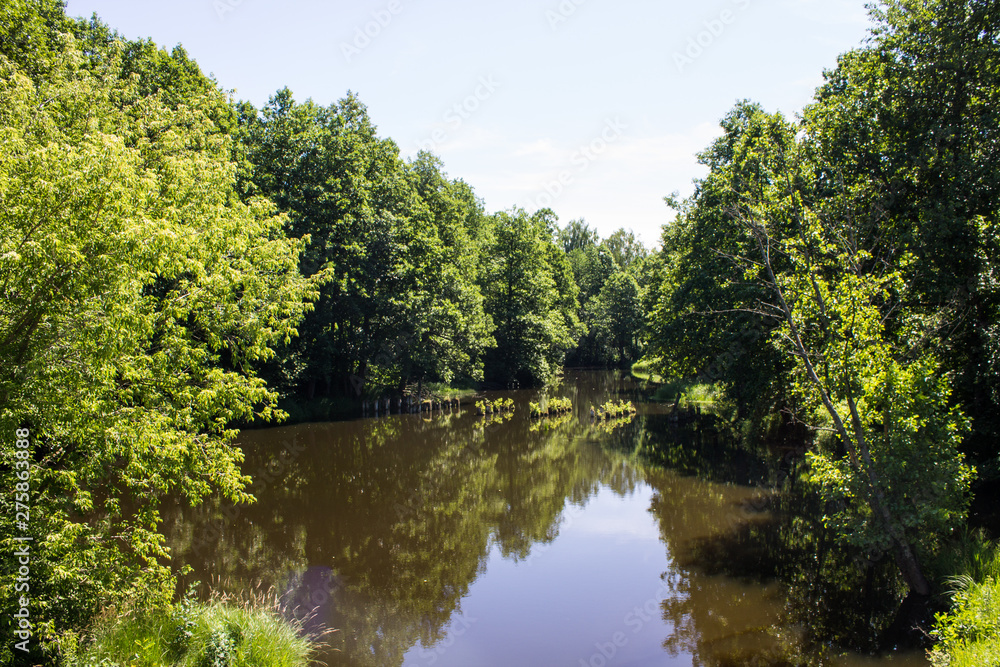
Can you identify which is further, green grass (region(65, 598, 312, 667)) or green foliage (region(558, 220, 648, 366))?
green foliage (region(558, 220, 648, 366))

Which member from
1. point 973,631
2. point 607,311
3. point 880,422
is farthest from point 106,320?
point 607,311

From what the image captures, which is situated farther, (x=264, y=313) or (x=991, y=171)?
(x=991, y=171)

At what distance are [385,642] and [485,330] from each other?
104 ft

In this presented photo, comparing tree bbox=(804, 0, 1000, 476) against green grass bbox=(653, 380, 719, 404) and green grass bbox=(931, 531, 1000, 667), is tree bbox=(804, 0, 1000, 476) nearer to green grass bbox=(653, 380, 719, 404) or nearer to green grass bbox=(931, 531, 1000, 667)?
green grass bbox=(931, 531, 1000, 667)

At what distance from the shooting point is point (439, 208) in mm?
43469

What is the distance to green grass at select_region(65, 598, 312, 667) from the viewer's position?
24.3 ft

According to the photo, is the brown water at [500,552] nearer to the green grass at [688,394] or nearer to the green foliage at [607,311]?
the green grass at [688,394]

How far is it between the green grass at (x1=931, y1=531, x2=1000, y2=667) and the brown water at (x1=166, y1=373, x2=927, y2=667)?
1230mm

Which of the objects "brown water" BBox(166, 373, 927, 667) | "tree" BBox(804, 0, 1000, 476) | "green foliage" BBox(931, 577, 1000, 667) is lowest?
"brown water" BBox(166, 373, 927, 667)

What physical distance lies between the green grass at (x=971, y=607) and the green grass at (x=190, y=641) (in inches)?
354

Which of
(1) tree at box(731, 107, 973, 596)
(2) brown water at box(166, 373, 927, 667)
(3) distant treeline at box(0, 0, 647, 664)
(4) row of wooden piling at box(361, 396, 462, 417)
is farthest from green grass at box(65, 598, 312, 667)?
(4) row of wooden piling at box(361, 396, 462, 417)

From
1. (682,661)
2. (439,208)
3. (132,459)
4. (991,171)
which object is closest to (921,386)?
(991,171)

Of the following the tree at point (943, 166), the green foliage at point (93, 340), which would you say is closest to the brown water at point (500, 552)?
the green foliage at point (93, 340)

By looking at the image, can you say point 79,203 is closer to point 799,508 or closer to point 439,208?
point 799,508
